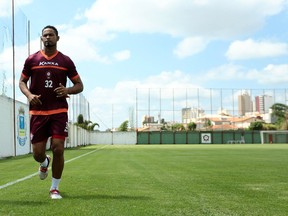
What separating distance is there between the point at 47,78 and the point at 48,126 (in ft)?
2.13

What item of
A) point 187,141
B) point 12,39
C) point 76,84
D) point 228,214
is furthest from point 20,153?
point 187,141

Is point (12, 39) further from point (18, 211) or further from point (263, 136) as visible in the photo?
point (263, 136)

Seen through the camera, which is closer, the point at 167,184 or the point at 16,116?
the point at 167,184

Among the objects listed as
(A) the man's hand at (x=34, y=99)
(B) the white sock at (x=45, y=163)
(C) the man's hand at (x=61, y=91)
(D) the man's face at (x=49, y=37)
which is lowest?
(B) the white sock at (x=45, y=163)

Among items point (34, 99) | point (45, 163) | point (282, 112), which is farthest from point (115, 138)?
point (34, 99)

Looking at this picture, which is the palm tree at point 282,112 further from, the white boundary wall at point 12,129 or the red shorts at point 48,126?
the red shorts at point 48,126

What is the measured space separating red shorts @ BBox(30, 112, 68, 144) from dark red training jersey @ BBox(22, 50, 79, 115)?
0.07m

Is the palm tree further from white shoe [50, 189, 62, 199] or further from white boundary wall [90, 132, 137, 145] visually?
white shoe [50, 189, 62, 199]

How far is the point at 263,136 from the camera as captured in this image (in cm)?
8694

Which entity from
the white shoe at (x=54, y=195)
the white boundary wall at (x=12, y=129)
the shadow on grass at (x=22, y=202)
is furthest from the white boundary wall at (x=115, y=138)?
the shadow on grass at (x=22, y=202)

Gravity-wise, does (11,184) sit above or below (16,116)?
below

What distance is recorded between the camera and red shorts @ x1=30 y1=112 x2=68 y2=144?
231 inches

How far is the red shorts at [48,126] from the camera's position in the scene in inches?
231

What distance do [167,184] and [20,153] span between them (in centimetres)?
Answer: 1842
